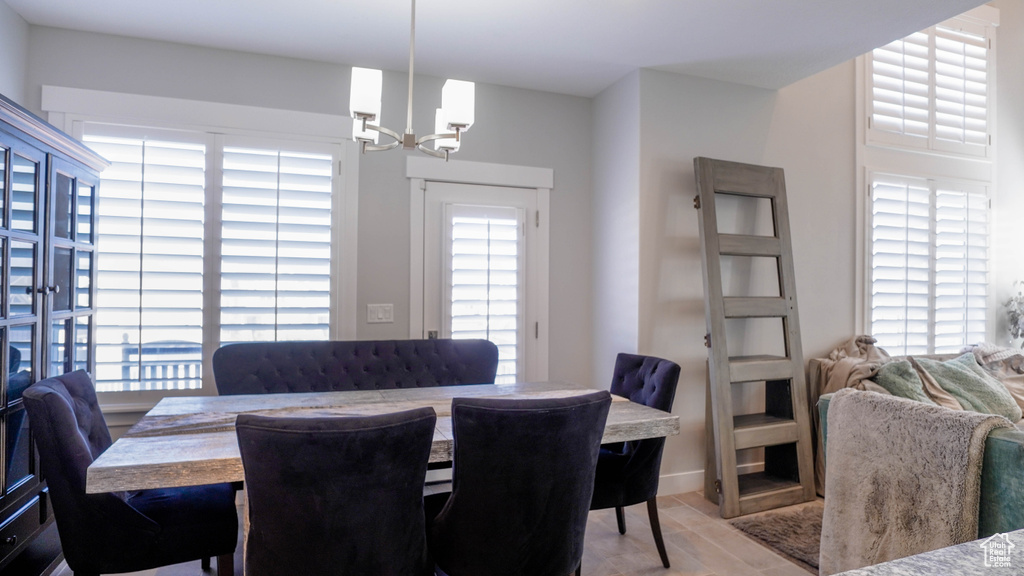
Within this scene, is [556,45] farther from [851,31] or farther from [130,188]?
[130,188]

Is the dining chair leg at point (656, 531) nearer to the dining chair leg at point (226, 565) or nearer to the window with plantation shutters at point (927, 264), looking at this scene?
the dining chair leg at point (226, 565)

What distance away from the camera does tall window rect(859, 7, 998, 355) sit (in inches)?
155

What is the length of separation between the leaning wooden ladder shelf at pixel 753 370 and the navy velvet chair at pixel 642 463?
0.73 m

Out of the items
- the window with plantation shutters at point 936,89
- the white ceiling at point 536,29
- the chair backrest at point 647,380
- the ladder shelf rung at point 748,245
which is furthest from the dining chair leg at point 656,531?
the window with plantation shutters at point 936,89

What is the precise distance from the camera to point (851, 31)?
2.85 metres

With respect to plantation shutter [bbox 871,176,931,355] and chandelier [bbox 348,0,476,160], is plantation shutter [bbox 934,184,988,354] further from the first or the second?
chandelier [bbox 348,0,476,160]

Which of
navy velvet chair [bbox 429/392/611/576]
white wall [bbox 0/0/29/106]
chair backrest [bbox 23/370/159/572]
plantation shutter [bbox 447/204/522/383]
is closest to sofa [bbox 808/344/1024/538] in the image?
navy velvet chair [bbox 429/392/611/576]

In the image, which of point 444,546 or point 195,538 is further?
point 195,538

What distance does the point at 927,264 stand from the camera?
4059 millimetres

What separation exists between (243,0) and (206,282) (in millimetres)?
1459

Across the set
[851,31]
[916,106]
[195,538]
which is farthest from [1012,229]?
[195,538]

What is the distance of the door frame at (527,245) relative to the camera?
11.3ft

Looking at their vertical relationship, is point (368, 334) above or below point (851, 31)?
below

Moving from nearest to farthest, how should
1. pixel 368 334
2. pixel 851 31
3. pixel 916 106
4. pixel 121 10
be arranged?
pixel 121 10 < pixel 851 31 < pixel 368 334 < pixel 916 106
